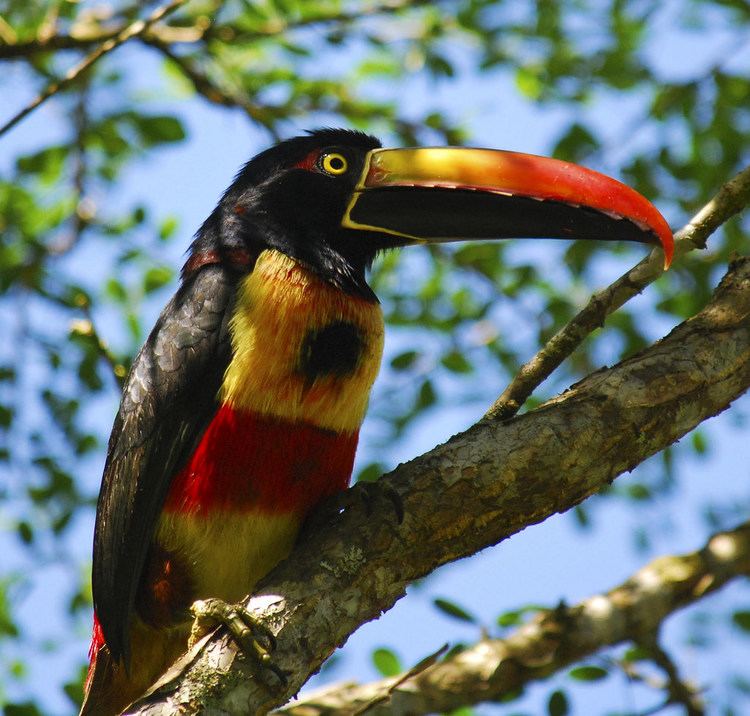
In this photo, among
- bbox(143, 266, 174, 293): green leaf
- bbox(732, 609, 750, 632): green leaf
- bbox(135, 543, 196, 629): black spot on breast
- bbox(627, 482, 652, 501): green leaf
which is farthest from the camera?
bbox(627, 482, 652, 501): green leaf

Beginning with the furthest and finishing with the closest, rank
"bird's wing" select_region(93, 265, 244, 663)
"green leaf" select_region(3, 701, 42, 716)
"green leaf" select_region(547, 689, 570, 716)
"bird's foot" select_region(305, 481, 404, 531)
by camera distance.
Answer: "green leaf" select_region(3, 701, 42, 716), "green leaf" select_region(547, 689, 570, 716), "bird's wing" select_region(93, 265, 244, 663), "bird's foot" select_region(305, 481, 404, 531)

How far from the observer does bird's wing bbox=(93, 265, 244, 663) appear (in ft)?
12.9

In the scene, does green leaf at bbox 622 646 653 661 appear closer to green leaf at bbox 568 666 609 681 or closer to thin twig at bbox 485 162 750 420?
green leaf at bbox 568 666 609 681

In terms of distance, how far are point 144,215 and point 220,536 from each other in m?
2.30

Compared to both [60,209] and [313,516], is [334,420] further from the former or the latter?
[60,209]

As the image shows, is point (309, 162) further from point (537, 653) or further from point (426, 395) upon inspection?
point (537, 653)

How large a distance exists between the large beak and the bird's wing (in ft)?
2.90

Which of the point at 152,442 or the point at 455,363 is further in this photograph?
the point at 455,363

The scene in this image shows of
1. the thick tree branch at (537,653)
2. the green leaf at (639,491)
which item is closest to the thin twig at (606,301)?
the thick tree branch at (537,653)

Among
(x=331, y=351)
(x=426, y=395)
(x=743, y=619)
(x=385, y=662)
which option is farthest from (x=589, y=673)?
(x=331, y=351)

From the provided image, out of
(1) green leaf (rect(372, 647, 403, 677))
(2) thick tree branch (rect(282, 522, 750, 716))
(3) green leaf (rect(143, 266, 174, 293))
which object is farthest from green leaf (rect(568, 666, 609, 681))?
(3) green leaf (rect(143, 266, 174, 293))

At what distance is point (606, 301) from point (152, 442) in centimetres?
174

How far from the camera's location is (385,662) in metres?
5.00

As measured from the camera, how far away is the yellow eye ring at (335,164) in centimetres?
468
